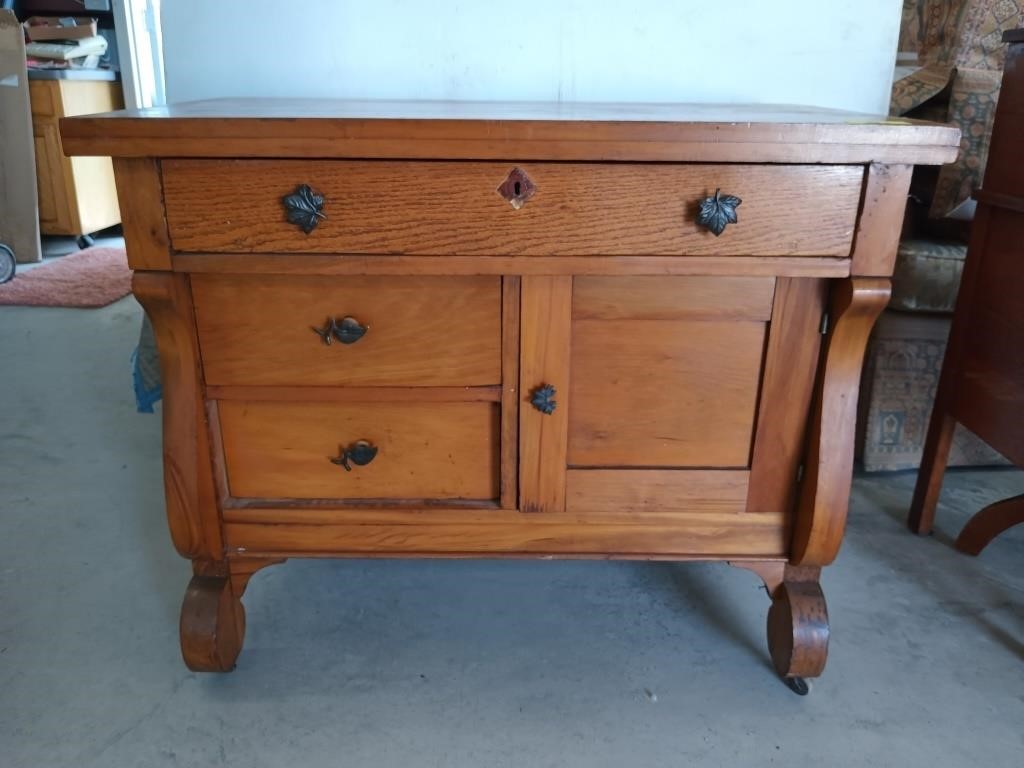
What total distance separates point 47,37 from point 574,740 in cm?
391

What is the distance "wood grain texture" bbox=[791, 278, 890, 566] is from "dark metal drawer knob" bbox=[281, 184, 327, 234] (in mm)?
623

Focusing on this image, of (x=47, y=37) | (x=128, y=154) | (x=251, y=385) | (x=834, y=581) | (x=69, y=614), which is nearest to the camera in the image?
(x=128, y=154)

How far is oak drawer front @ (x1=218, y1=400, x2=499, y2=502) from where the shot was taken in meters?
1.07

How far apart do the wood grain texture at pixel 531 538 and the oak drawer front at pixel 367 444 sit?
44 millimetres

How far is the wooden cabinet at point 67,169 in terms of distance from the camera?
3.48 m

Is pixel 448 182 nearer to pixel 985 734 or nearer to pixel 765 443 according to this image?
pixel 765 443

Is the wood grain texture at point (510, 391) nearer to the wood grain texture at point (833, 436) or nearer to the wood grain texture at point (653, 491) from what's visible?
the wood grain texture at point (653, 491)

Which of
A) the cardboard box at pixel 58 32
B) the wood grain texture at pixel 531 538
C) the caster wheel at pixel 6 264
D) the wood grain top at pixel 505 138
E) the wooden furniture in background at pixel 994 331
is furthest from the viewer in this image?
the cardboard box at pixel 58 32

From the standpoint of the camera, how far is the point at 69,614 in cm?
132

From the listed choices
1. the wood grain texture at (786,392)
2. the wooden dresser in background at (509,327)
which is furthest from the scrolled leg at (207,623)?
the wood grain texture at (786,392)

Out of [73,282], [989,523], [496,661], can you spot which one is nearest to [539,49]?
[496,661]

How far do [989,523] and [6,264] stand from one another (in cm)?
337

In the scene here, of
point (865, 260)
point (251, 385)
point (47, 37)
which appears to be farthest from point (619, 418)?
point (47, 37)

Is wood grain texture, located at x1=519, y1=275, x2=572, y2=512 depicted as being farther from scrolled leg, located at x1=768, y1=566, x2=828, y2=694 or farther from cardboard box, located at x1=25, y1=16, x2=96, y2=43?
cardboard box, located at x1=25, y1=16, x2=96, y2=43
